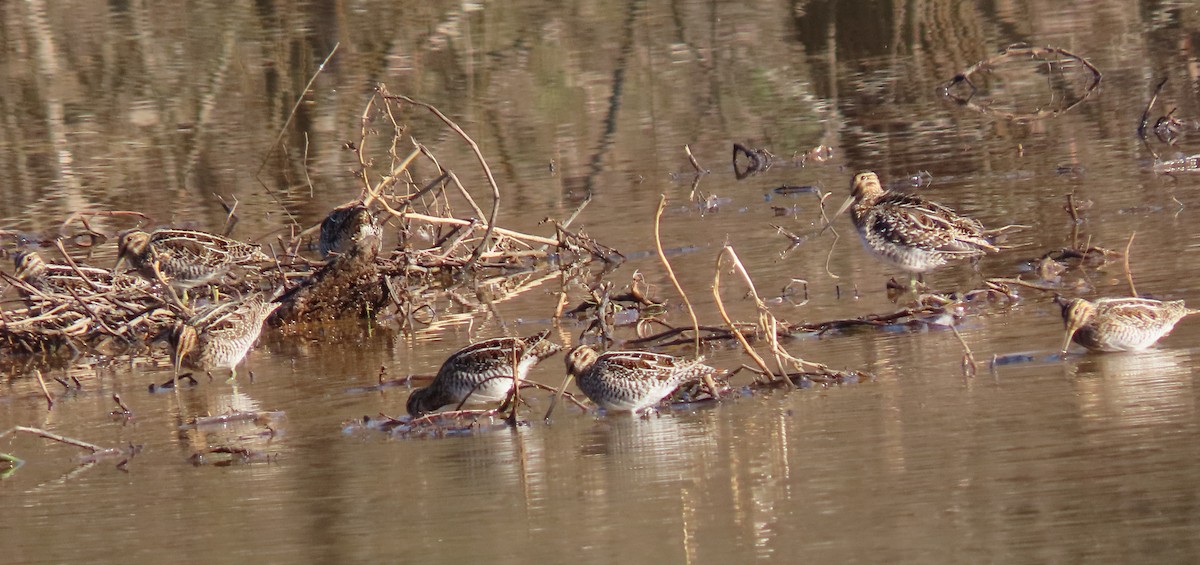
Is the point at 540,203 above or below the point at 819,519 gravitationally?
below

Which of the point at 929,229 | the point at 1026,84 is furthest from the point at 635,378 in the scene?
the point at 1026,84

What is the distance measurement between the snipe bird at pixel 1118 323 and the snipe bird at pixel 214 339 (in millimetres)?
4318

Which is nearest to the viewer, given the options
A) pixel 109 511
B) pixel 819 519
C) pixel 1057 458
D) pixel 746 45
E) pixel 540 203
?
pixel 819 519

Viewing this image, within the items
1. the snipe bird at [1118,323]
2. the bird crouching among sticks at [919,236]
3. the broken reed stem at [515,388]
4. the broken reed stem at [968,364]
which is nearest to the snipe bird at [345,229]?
the bird crouching among sticks at [919,236]

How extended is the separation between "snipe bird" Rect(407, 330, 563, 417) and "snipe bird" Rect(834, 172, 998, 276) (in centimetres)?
283

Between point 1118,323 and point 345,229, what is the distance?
20.7ft

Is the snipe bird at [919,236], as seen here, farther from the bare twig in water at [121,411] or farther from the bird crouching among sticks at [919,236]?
the bare twig in water at [121,411]

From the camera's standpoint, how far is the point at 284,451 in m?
7.76

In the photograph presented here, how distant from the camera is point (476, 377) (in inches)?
330

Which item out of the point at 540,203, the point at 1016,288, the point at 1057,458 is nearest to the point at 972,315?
the point at 1016,288

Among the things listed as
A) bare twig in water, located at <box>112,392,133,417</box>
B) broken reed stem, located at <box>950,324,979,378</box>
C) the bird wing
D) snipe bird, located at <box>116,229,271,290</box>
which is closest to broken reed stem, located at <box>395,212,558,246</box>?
snipe bird, located at <box>116,229,271,290</box>

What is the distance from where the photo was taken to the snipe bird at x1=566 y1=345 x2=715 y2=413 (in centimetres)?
788

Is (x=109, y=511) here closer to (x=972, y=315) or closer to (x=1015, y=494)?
(x=1015, y=494)

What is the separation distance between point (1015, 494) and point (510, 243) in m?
7.37
